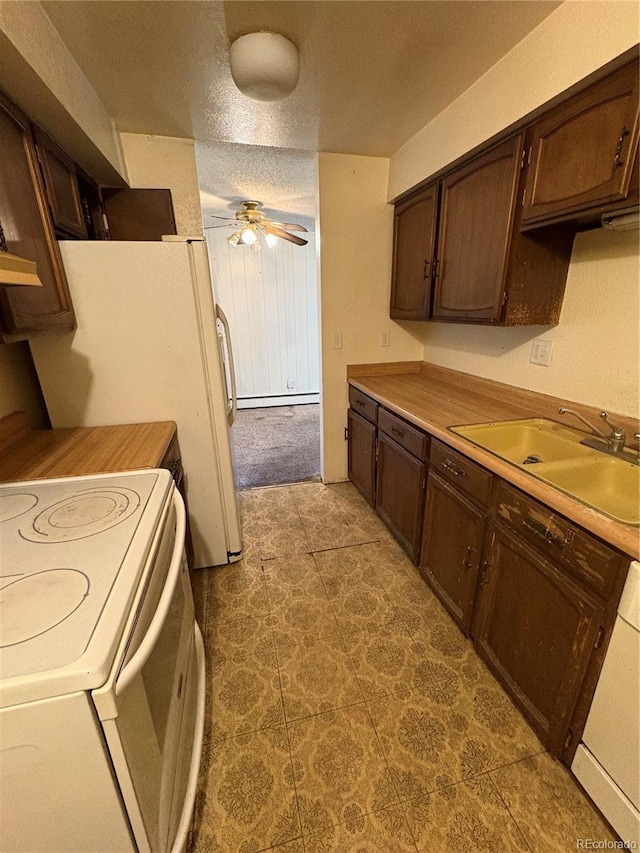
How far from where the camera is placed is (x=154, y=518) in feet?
3.16

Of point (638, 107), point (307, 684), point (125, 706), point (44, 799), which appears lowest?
point (307, 684)

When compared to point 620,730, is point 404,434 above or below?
above

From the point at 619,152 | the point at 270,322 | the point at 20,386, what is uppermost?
the point at 619,152

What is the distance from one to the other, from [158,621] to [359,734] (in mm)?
969

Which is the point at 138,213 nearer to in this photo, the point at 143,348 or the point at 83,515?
the point at 143,348

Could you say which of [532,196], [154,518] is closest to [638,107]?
[532,196]

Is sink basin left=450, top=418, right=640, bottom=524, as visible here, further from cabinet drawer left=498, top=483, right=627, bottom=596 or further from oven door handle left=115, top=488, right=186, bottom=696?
oven door handle left=115, top=488, right=186, bottom=696

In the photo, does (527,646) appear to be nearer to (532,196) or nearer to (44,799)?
(44,799)

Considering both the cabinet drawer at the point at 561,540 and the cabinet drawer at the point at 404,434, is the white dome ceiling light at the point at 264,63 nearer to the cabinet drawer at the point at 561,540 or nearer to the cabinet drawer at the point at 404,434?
the cabinet drawer at the point at 404,434

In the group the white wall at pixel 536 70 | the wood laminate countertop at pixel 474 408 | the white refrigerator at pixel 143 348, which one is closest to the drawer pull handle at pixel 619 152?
the white wall at pixel 536 70

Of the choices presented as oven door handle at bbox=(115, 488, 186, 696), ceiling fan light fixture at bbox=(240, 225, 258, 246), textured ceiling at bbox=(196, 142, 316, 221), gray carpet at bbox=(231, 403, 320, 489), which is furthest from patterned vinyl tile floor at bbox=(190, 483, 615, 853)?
ceiling fan light fixture at bbox=(240, 225, 258, 246)

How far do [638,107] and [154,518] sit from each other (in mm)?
1770

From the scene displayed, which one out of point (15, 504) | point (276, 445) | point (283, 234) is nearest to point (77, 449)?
point (15, 504)

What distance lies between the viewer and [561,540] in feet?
3.37
